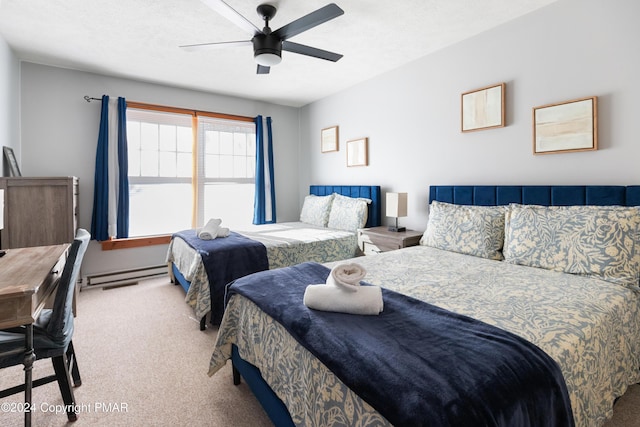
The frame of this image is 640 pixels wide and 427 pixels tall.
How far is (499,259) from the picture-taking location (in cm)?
239

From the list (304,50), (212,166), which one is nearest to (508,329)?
(304,50)

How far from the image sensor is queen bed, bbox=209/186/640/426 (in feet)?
2.98

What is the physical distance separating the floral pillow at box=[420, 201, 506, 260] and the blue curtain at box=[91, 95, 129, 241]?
3705 mm

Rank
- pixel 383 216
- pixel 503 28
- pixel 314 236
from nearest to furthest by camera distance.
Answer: pixel 503 28
pixel 314 236
pixel 383 216

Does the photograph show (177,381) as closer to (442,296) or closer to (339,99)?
(442,296)

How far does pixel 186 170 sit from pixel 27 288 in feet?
11.4

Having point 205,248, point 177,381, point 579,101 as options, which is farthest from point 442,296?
point 205,248

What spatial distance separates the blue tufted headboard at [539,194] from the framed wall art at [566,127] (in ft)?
1.00

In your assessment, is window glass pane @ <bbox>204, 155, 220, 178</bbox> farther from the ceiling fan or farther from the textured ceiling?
the ceiling fan

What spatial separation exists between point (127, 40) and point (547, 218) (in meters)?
3.85

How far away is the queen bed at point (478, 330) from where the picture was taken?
0.91 meters

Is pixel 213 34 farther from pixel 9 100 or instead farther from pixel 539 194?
pixel 539 194

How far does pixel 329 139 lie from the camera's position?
4852 mm

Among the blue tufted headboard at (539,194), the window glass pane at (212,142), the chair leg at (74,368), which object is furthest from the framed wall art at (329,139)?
the chair leg at (74,368)
